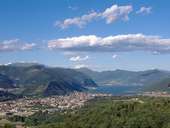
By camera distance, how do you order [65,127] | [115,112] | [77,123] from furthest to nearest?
1. [115,112]
2. [77,123]
3. [65,127]

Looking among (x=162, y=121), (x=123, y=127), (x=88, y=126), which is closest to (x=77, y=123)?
(x=88, y=126)

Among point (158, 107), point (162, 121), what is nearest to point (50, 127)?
point (162, 121)

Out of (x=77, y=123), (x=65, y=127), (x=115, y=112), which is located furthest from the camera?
(x=115, y=112)

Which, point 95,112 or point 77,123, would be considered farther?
point 95,112

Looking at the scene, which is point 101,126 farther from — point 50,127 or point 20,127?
point 20,127

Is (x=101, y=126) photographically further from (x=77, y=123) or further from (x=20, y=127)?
(x=20, y=127)

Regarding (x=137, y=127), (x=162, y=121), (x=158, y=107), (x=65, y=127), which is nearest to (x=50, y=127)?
(x=65, y=127)

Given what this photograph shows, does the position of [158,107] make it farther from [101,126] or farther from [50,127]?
[50,127]

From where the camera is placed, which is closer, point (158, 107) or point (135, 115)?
point (135, 115)
